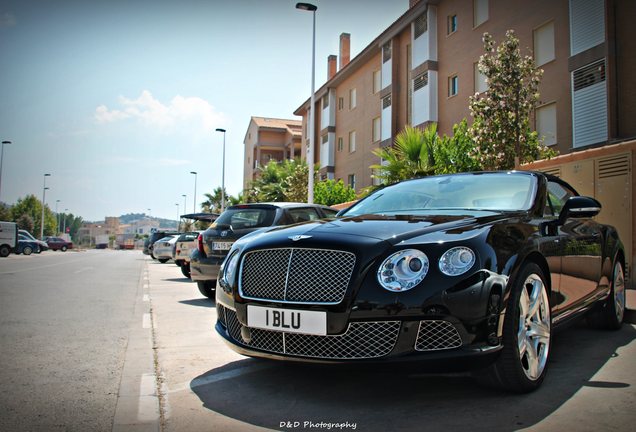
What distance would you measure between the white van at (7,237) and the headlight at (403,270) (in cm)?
3673

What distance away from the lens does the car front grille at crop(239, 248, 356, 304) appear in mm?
2965

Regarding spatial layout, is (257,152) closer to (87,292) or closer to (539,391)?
(87,292)

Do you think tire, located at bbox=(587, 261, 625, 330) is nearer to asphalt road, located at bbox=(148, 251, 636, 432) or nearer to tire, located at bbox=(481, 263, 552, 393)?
asphalt road, located at bbox=(148, 251, 636, 432)

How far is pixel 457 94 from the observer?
2106 cm

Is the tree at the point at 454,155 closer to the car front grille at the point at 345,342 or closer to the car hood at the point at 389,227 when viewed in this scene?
the car hood at the point at 389,227

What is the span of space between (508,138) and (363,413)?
9.52 m

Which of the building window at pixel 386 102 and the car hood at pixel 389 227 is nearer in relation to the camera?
the car hood at pixel 389 227

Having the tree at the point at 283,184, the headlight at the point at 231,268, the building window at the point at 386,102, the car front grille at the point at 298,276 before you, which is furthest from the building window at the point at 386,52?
the car front grille at the point at 298,276

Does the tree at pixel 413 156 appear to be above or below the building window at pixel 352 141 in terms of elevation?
below

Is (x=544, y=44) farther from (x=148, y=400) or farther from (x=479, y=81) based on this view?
(x=148, y=400)

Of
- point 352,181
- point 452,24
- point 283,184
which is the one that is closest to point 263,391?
point 452,24

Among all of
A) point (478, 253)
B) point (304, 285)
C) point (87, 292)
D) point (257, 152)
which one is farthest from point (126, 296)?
point (257, 152)

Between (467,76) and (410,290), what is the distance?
19.4m

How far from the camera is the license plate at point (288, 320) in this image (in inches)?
116
